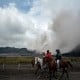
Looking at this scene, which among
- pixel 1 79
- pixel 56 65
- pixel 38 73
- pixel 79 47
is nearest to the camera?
pixel 56 65

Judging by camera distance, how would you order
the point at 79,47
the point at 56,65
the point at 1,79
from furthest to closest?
1. the point at 79,47
2. the point at 1,79
3. the point at 56,65

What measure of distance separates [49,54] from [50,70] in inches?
93.9

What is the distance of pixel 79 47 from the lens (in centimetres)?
19788

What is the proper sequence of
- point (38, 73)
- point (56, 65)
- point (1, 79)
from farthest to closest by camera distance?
point (38, 73)
point (1, 79)
point (56, 65)

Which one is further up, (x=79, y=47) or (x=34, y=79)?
(x=79, y=47)

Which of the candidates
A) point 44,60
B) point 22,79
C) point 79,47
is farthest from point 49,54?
point 79,47

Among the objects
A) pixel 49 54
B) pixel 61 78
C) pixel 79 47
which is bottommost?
pixel 61 78

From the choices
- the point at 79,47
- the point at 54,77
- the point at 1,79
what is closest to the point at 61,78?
the point at 54,77

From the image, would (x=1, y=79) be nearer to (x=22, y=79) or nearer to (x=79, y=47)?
(x=22, y=79)

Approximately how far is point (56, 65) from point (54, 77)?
200cm

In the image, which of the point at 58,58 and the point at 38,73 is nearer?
the point at 58,58

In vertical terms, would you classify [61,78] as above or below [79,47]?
below

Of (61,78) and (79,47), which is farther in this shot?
(79,47)

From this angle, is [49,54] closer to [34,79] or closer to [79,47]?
[34,79]
